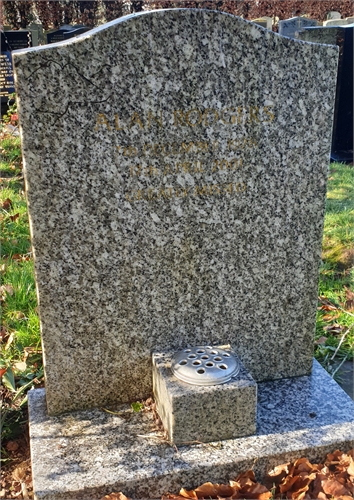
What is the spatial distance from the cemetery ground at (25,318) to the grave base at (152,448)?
15 cm

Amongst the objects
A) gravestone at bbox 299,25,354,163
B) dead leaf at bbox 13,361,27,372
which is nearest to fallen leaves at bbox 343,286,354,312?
dead leaf at bbox 13,361,27,372

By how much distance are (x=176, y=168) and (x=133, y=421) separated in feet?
3.55

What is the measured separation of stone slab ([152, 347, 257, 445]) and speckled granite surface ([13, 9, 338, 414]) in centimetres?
30

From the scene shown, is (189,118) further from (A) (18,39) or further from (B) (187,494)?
(A) (18,39)

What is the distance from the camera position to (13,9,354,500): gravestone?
6.37 feet

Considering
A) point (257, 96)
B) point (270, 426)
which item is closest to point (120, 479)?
point (270, 426)

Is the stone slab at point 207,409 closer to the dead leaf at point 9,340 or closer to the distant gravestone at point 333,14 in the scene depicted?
the dead leaf at point 9,340

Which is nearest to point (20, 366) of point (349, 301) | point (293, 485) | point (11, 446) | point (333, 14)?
point (11, 446)

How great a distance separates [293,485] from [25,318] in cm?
180

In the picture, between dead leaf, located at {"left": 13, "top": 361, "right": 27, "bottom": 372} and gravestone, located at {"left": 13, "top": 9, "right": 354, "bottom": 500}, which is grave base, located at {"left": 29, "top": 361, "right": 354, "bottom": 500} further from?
dead leaf, located at {"left": 13, "top": 361, "right": 27, "bottom": 372}

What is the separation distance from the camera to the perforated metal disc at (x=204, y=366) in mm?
2062

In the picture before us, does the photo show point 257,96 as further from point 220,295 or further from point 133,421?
point 133,421

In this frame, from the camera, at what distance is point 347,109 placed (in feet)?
23.0

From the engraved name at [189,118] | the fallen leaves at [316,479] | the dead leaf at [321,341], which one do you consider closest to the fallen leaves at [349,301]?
the dead leaf at [321,341]
